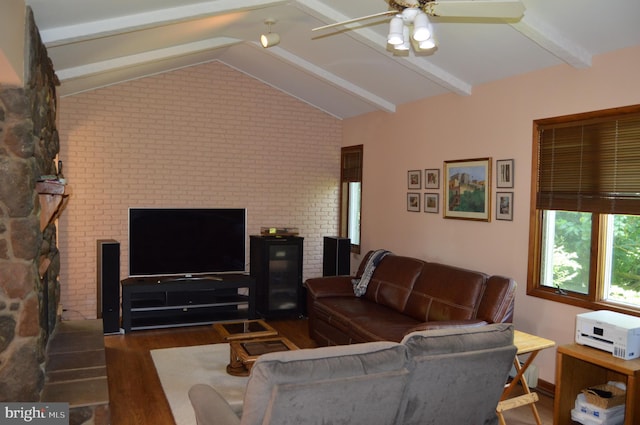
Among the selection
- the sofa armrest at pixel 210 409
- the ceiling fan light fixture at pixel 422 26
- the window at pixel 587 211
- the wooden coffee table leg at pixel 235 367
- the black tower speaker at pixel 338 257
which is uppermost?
the ceiling fan light fixture at pixel 422 26

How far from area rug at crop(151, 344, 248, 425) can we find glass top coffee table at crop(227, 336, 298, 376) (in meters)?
0.10

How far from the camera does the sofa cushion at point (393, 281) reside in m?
5.14

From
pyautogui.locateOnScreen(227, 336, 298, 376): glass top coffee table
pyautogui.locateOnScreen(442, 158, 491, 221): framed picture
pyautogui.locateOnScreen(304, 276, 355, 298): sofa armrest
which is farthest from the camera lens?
pyautogui.locateOnScreen(304, 276, 355, 298): sofa armrest

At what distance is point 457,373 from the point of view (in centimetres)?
264

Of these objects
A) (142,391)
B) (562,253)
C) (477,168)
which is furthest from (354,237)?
(142,391)

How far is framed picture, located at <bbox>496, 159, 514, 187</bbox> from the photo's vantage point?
479cm

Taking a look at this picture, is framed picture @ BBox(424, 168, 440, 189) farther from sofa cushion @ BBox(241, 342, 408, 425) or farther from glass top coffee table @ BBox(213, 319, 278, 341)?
sofa cushion @ BBox(241, 342, 408, 425)

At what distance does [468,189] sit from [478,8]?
9.14ft

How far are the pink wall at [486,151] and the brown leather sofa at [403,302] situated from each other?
1.56 ft

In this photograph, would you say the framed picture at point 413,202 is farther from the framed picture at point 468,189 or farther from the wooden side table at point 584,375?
the wooden side table at point 584,375

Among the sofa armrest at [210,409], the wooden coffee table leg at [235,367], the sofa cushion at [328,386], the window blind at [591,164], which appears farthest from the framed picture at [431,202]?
the sofa armrest at [210,409]

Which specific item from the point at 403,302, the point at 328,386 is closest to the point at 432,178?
the point at 403,302

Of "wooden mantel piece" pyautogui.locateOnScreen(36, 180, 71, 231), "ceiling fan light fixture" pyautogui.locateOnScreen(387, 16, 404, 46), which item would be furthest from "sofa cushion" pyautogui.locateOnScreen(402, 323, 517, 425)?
"wooden mantel piece" pyautogui.locateOnScreen(36, 180, 71, 231)

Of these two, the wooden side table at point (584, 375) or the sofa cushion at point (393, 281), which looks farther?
the sofa cushion at point (393, 281)
